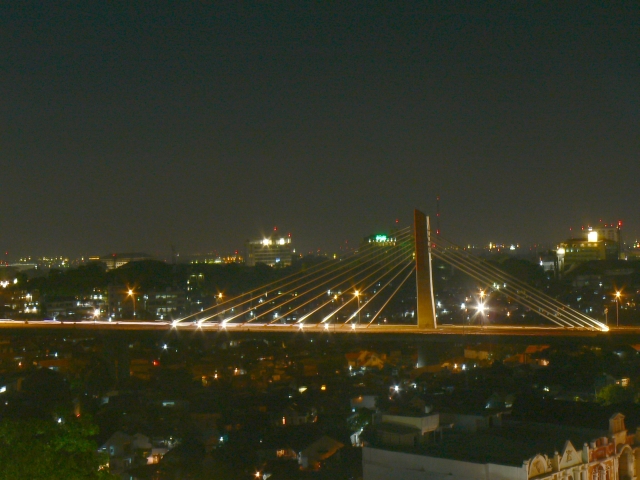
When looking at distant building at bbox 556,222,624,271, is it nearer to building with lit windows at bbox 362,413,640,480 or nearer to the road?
the road

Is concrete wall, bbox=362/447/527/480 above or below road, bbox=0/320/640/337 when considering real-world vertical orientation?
below

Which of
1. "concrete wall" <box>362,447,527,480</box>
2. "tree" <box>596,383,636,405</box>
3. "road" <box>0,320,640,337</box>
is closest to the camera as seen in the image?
"concrete wall" <box>362,447,527,480</box>

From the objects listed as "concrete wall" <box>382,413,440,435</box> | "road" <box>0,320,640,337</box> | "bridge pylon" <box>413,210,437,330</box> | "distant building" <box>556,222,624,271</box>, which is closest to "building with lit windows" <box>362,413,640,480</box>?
"concrete wall" <box>382,413,440,435</box>

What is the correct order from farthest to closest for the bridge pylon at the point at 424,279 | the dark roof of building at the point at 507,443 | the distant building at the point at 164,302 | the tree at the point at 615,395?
the distant building at the point at 164,302
the bridge pylon at the point at 424,279
the tree at the point at 615,395
the dark roof of building at the point at 507,443

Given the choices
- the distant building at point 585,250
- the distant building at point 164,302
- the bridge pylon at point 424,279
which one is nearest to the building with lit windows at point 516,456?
the bridge pylon at point 424,279

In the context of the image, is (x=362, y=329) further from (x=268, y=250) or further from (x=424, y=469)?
(x=268, y=250)

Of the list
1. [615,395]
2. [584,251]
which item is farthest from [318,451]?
[584,251]

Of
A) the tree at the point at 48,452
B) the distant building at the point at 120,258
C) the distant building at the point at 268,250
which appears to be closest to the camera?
the tree at the point at 48,452

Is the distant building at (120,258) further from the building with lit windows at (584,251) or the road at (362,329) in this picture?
the road at (362,329)
